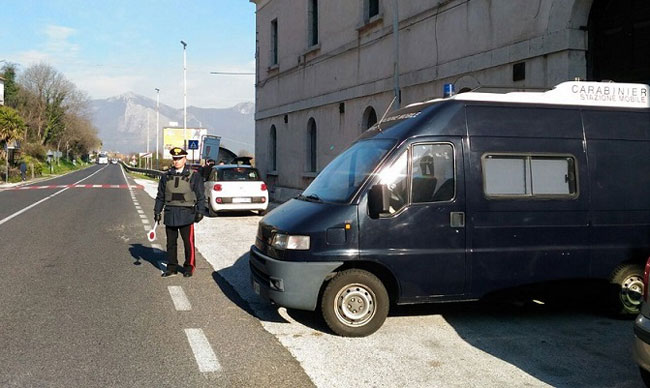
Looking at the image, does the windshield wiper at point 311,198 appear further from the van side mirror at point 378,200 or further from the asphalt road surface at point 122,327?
the asphalt road surface at point 122,327

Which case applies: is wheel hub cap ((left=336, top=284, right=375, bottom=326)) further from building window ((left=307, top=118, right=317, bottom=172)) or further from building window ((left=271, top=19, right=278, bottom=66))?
building window ((left=271, top=19, right=278, bottom=66))

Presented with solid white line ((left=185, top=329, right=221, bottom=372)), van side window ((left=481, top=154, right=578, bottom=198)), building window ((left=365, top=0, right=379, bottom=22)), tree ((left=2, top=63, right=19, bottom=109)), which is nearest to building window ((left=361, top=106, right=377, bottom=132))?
building window ((left=365, top=0, right=379, bottom=22))

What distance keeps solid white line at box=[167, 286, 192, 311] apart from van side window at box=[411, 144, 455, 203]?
2836mm

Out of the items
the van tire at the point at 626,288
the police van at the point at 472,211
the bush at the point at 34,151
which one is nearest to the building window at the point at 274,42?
the police van at the point at 472,211

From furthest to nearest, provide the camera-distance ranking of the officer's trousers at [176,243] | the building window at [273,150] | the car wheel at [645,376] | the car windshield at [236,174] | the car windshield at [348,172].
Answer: the building window at [273,150] → the car windshield at [236,174] → the officer's trousers at [176,243] → the car windshield at [348,172] → the car wheel at [645,376]

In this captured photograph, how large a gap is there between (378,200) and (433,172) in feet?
2.35

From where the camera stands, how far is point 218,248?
1098 cm

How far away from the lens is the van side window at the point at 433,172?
5.59 meters

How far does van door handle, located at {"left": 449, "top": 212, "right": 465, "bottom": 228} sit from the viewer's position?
18.3 ft

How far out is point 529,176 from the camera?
19.1 ft

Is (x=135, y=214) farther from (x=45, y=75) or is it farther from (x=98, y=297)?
(x=45, y=75)

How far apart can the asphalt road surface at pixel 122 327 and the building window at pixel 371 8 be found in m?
11.0

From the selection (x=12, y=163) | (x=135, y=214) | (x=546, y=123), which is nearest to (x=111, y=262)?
(x=546, y=123)

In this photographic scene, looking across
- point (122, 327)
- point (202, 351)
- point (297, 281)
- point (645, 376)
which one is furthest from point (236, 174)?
point (645, 376)
